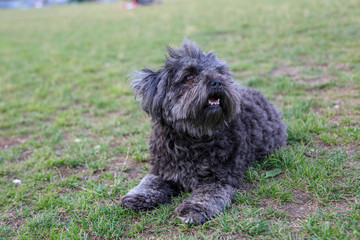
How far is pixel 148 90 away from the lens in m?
3.81

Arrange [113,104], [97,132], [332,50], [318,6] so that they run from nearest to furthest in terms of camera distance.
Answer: [97,132], [113,104], [332,50], [318,6]

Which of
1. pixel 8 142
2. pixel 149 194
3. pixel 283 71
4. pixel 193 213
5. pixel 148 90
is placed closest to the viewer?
pixel 193 213

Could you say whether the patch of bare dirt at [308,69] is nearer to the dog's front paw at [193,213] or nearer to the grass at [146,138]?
the grass at [146,138]

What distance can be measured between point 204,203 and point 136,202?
0.79 m

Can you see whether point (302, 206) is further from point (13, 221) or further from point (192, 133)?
point (13, 221)

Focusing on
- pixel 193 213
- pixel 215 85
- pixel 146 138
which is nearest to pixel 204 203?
pixel 193 213

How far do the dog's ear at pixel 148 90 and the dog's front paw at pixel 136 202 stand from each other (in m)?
0.96

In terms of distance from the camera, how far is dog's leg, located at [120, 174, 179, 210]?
11.9 feet

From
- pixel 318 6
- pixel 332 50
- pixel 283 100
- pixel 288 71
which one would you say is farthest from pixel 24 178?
pixel 318 6

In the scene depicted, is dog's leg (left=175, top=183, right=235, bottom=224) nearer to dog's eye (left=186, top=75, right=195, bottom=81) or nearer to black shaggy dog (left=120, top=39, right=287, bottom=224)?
black shaggy dog (left=120, top=39, right=287, bottom=224)

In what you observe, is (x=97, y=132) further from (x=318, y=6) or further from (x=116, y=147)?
(x=318, y=6)

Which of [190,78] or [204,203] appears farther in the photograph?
[190,78]

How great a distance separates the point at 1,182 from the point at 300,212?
13.2 ft

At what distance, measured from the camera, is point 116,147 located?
5336 mm
